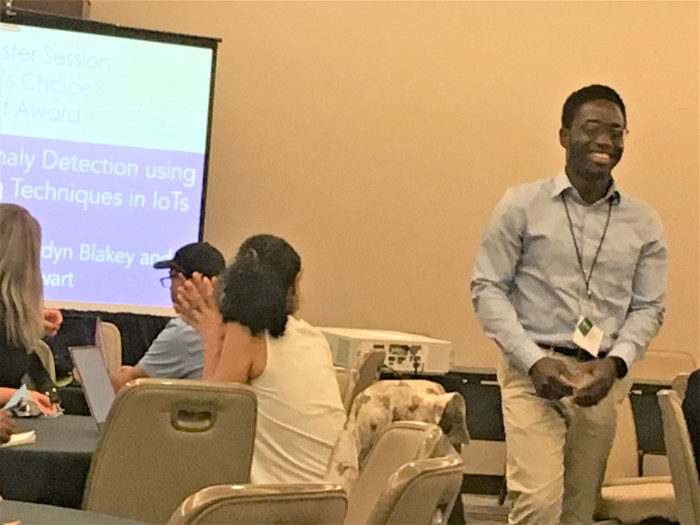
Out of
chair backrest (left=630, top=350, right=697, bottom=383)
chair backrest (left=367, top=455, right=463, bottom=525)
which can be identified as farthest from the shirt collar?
chair backrest (left=630, top=350, right=697, bottom=383)

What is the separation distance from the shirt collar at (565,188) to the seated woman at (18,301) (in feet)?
5.45

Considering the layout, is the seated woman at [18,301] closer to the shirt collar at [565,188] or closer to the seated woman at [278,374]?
the seated woman at [278,374]

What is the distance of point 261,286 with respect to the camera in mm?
3123

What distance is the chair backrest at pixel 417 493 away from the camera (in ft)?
4.89

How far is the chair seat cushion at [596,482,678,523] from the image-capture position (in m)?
3.74

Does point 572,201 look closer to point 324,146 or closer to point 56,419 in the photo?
point 56,419

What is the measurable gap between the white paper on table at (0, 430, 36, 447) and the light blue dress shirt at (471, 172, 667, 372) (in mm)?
1284

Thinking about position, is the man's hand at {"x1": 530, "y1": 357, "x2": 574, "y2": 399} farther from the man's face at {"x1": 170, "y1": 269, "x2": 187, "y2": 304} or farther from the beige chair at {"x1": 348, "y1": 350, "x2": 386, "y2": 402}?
the man's face at {"x1": 170, "y1": 269, "x2": 187, "y2": 304}

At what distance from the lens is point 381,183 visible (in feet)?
19.4

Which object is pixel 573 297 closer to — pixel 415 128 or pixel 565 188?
pixel 565 188

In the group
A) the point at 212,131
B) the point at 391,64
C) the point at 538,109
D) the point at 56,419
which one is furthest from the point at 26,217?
the point at 538,109

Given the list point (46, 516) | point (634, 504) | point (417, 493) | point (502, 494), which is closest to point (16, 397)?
point (46, 516)

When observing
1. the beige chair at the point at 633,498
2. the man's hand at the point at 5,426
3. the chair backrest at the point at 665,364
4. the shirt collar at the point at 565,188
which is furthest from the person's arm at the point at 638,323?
the chair backrest at the point at 665,364

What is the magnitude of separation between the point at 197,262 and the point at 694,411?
2.01 m
